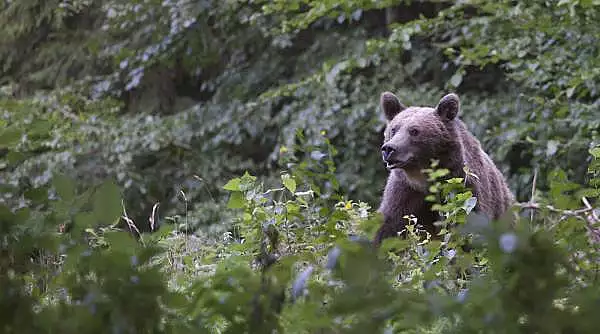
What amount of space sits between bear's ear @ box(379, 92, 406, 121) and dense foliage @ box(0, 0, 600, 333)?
0.77 meters

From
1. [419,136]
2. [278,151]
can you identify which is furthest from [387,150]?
[278,151]

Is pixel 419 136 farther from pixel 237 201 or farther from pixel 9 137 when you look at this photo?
pixel 9 137

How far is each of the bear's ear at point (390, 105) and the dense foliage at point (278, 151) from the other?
773mm

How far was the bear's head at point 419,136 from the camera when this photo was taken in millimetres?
6098

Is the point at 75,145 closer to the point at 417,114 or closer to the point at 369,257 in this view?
the point at 417,114

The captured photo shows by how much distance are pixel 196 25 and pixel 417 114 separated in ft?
19.7

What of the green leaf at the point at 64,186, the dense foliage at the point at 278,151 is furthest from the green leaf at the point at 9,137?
the green leaf at the point at 64,186

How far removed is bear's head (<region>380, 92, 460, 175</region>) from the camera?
6098 mm

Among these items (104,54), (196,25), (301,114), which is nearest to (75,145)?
(104,54)

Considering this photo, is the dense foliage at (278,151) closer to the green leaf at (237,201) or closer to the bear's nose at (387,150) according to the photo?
the green leaf at (237,201)

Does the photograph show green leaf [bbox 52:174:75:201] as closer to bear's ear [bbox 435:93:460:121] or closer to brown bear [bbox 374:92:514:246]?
brown bear [bbox 374:92:514:246]

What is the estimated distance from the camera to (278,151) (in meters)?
10.6

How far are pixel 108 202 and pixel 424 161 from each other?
4.19 metres

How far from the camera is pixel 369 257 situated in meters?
2.00
